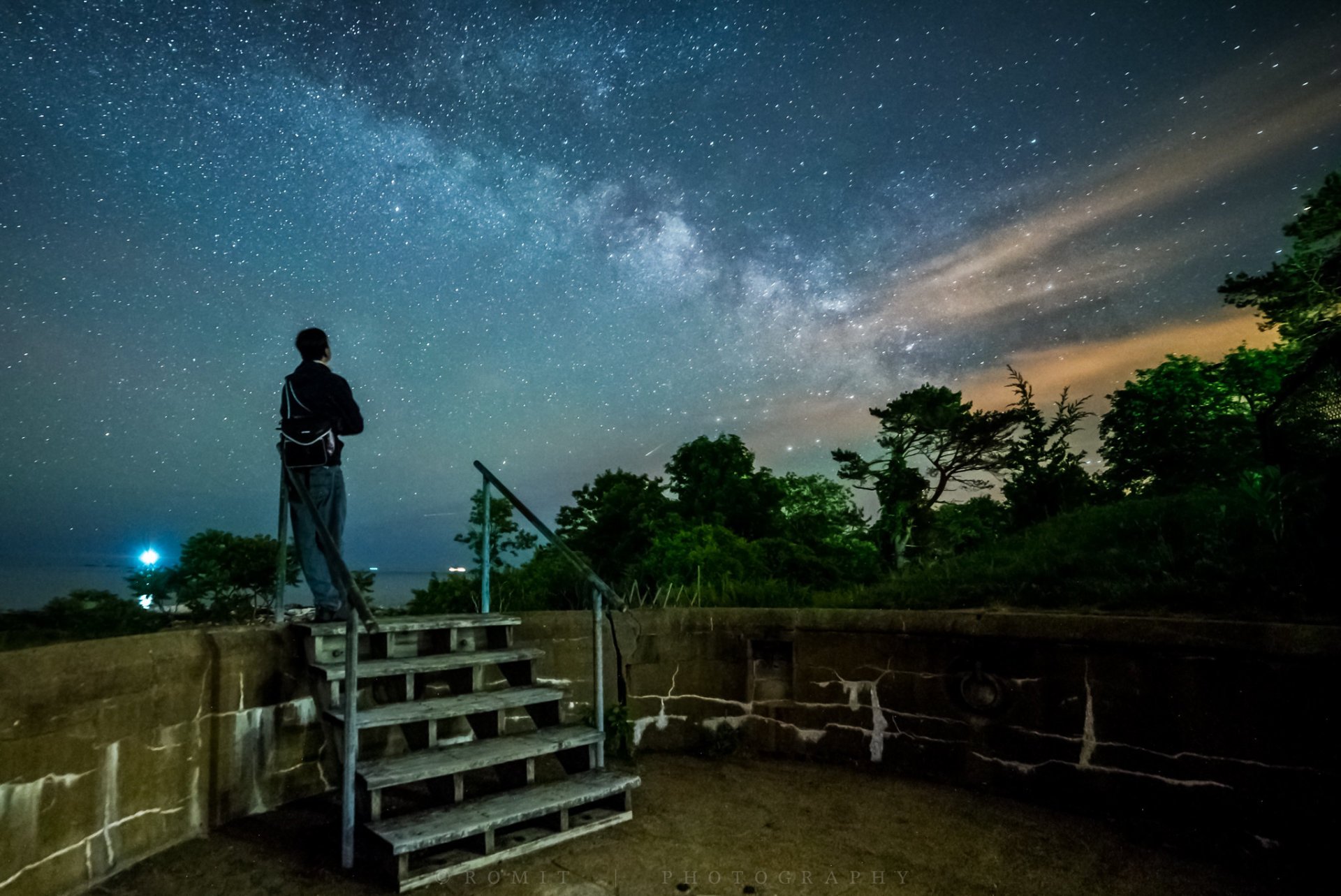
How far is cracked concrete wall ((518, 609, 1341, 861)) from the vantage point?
2998 millimetres

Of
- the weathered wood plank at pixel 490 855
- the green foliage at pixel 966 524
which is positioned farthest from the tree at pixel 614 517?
the weathered wood plank at pixel 490 855

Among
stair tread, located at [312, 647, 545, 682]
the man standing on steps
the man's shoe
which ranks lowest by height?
stair tread, located at [312, 647, 545, 682]

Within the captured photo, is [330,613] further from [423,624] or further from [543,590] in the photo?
[543,590]

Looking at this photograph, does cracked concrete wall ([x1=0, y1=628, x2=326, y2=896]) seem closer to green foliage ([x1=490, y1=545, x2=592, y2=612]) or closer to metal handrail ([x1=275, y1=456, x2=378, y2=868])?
metal handrail ([x1=275, y1=456, x2=378, y2=868])

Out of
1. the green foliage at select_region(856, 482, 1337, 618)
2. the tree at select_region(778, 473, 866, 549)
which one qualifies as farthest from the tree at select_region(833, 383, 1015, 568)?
the green foliage at select_region(856, 482, 1337, 618)

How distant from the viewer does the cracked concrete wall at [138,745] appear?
2416 millimetres

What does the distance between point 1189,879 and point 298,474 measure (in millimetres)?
5038

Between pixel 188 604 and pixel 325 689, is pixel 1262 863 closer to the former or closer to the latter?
pixel 325 689

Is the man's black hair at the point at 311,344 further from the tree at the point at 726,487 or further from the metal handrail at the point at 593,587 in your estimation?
the tree at the point at 726,487

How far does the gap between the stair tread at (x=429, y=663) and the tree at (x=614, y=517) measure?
768cm

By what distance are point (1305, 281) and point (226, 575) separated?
1675 cm

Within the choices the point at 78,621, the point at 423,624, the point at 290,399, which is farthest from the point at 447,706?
the point at 290,399

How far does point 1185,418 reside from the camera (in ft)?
37.5

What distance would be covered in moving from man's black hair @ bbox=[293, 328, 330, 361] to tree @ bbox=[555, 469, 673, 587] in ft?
25.4
